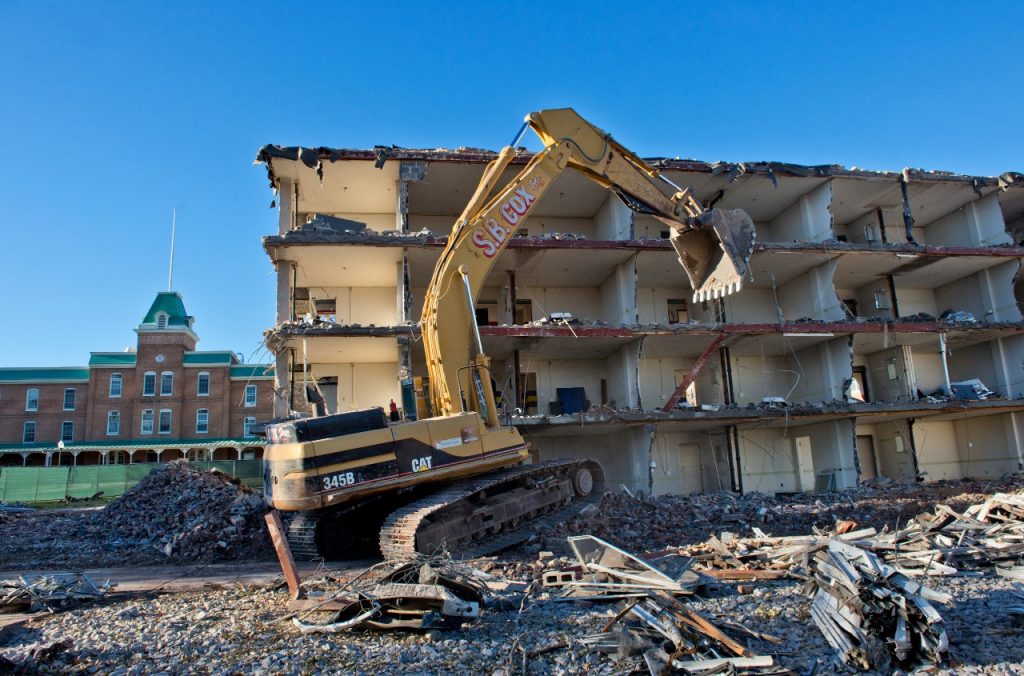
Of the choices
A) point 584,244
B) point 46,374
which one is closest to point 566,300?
point 584,244

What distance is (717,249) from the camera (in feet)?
41.8

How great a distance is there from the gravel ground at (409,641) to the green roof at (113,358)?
48720mm

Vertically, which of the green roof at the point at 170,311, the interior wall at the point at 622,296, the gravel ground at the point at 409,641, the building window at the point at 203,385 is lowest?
the gravel ground at the point at 409,641

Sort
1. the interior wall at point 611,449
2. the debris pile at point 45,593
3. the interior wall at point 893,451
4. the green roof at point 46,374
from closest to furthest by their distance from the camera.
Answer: the debris pile at point 45,593
the interior wall at point 611,449
the interior wall at point 893,451
the green roof at point 46,374

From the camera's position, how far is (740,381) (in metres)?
24.4

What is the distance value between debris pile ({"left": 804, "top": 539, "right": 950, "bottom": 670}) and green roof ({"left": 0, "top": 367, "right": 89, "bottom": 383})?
2152 inches

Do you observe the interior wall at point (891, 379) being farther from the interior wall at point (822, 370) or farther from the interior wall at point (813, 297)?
the interior wall at point (813, 297)

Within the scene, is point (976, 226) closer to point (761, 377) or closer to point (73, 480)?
point (761, 377)

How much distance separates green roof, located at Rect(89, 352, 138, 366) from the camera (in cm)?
4981

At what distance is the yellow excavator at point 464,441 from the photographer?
960cm

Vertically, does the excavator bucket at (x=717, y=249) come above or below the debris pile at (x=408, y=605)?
above

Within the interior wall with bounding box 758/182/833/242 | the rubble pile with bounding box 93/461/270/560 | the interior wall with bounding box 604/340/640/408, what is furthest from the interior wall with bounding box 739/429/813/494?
the rubble pile with bounding box 93/461/270/560

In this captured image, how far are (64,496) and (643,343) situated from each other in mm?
23743

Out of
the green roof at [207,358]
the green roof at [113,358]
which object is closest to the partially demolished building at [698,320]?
the green roof at [207,358]
